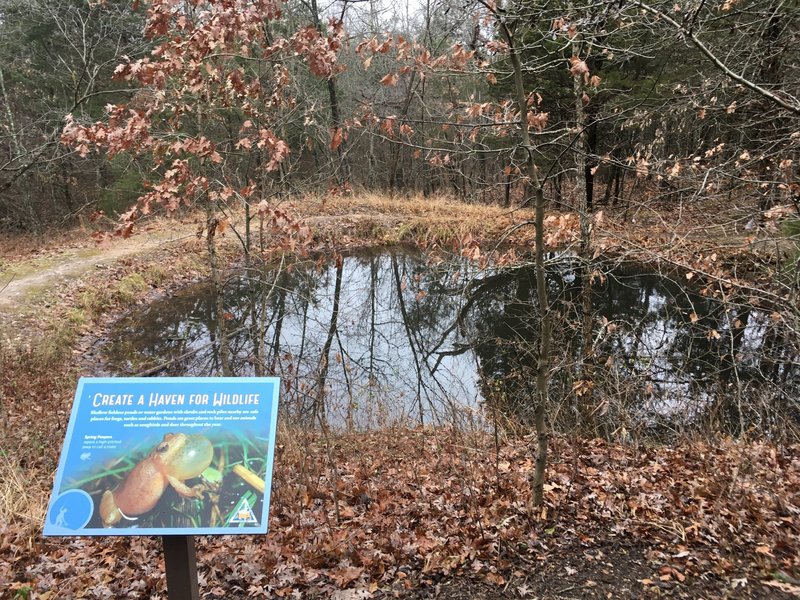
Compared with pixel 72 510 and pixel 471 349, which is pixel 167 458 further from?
pixel 471 349

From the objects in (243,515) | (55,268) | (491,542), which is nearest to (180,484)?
(243,515)

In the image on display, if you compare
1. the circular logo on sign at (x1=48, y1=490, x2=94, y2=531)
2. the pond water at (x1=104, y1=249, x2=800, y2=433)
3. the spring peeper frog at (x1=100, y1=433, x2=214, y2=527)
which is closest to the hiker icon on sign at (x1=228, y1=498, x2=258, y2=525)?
the spring peeper frog at (x1=100, y1=433, x2=214, y2=527)

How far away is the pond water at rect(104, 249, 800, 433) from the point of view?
6.72 meters

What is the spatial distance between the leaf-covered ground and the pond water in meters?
1.01

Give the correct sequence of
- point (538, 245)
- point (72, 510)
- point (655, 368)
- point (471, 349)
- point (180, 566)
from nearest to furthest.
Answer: point (72, 510), point (180, 566), point (538, 245), point (655, 368), point (471, 349)

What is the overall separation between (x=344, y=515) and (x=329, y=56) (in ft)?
12.4

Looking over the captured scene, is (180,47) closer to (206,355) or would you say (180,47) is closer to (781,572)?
(781,572)

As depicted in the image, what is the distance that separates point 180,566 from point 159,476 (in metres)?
0.46

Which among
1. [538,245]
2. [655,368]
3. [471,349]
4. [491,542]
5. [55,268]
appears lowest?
[471,349]

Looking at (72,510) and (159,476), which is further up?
(159,476)

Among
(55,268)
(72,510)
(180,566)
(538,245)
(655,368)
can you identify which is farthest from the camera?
(55,268)

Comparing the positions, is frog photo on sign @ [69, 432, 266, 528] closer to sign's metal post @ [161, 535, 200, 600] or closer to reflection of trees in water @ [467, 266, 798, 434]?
sign's metal post @ [161, 535, 200, 600]

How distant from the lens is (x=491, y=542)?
147 inches

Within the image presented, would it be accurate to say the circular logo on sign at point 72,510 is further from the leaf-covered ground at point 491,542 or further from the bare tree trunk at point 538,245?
the bare tree trunk at point 538,245
